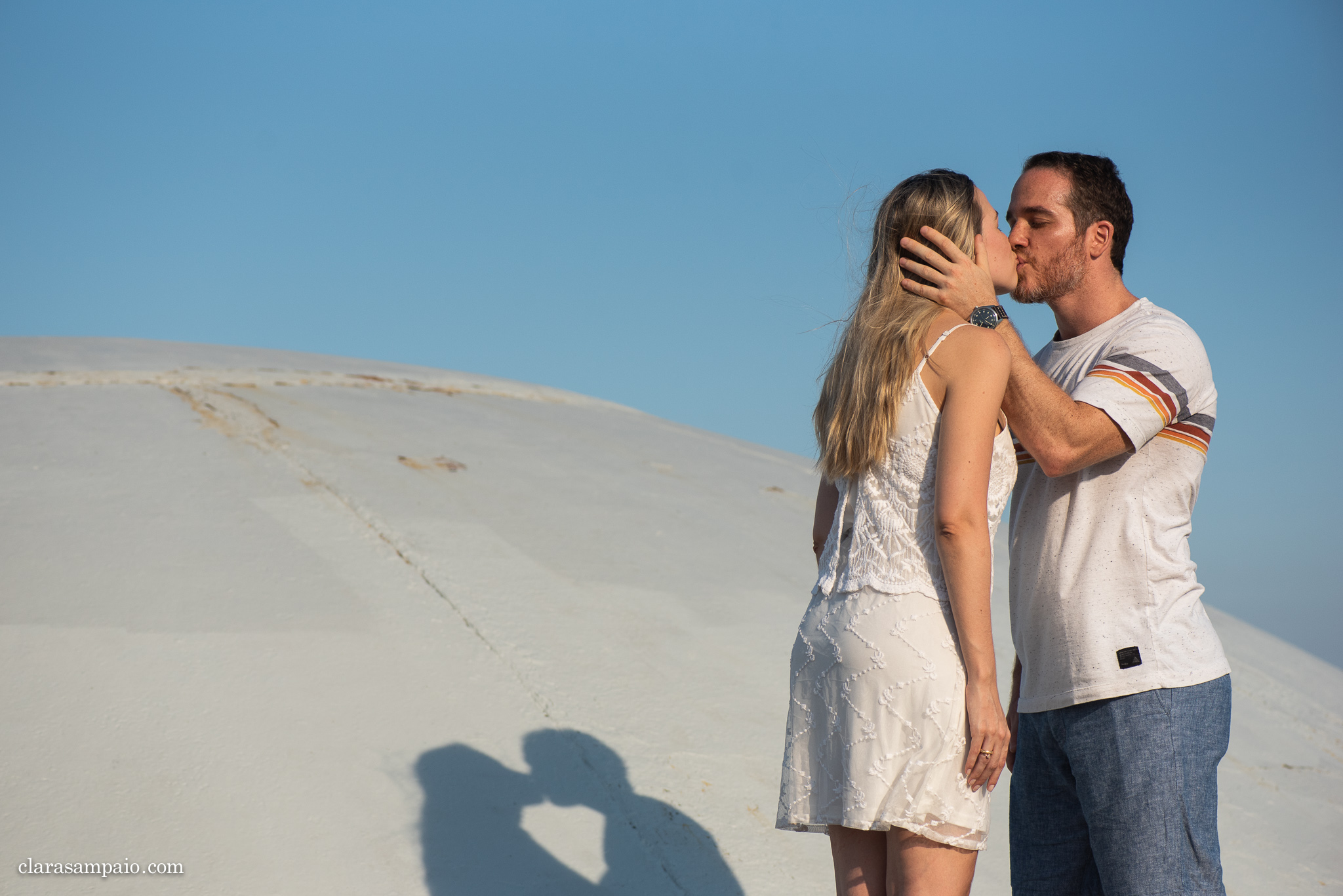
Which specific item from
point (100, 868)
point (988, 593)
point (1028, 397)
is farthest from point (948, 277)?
point (100, 868)

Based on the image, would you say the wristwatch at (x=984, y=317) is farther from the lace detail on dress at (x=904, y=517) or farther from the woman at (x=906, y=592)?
the lace detail on dress at (x=904, y=517)

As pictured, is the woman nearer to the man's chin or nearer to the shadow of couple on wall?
the man's chin

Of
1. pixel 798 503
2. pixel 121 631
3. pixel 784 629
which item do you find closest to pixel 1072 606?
pixel 784 629

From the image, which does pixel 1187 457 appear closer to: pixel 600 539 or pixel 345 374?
pixel 600 539

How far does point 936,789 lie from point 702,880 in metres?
1.13

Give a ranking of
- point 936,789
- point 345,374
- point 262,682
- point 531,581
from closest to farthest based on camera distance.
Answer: point 936,789 → point 262,682 → point 531,581 → point 345,374

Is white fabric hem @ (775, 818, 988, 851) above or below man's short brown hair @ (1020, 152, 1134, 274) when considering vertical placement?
below

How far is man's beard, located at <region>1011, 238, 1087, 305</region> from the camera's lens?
6.33 ft

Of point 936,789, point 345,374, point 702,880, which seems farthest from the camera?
point 345,374

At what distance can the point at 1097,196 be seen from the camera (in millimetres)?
1920

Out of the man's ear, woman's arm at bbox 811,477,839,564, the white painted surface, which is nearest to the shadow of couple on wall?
the white painted surface

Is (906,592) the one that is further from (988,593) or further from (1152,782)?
(1152,782)

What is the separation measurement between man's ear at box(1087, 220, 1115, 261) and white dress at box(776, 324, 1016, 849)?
1.74ft

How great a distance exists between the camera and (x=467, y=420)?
575 cm
